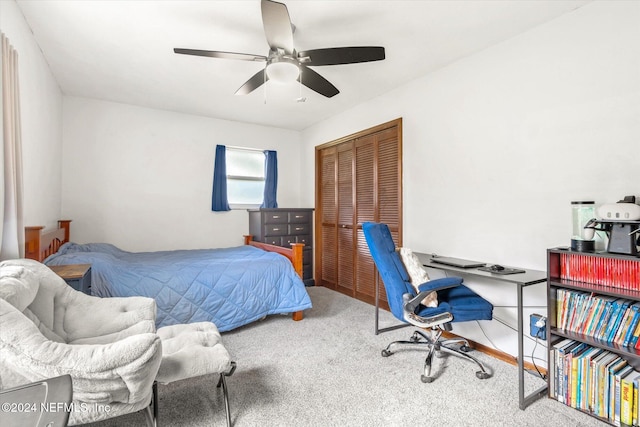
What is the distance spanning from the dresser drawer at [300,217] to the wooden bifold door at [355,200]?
152 millimetres

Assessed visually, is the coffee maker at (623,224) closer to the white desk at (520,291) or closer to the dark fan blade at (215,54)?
the white desk at (520,291)

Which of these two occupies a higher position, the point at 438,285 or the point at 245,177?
the point at 245,177

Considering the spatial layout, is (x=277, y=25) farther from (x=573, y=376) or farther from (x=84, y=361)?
(x=573, y=376)

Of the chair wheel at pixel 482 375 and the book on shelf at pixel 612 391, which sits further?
the chair wheel at pixel 482 375

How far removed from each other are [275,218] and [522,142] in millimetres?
3090

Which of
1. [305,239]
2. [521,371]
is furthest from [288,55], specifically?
[305,239]

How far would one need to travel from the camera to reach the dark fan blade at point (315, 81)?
238 cm

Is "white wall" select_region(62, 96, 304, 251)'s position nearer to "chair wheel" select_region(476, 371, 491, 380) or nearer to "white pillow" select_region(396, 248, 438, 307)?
"white pillow" select_region(396, 248, 438, 307)

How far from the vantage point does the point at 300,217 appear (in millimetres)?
4723

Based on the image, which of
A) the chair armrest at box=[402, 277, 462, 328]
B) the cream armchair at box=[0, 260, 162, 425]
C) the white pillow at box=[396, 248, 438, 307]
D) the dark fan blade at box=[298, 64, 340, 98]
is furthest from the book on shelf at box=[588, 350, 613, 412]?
the dark fan blade at box=[298, 64, 340, 98]

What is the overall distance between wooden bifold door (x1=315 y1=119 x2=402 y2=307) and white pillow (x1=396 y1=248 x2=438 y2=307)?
0.93 meters

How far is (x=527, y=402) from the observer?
6.14 feet

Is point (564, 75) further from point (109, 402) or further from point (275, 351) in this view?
point (109, 402)

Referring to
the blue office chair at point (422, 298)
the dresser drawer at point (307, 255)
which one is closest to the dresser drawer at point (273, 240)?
the dresser drawer at point (307, 255)
